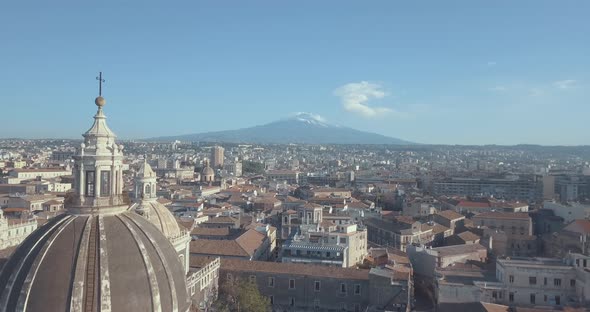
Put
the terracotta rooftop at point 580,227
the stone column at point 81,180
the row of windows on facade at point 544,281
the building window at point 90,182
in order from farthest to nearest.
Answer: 1. the terracotta rooftop at point 580,227
2. the row of windows on facade at point 544,281
3. the building window at point 90,182
4. the stone column at point 81,180

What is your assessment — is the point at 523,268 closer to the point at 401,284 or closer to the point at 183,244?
the point at 401,284

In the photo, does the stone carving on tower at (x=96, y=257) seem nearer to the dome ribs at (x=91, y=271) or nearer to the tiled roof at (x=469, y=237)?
the dome ribs at (x=91, y=271)

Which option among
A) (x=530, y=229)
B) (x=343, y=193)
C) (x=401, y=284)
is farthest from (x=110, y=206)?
(x=343, y=193)

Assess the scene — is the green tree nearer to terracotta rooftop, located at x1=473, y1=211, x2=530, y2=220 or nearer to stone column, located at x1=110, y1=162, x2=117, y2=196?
stone column, located at x1=110, y1=162, x2=117, y2=196

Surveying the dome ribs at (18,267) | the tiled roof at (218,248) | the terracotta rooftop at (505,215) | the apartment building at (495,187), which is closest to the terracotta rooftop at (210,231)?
the tiled roof at (218,248)

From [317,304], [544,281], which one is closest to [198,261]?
[317,304]

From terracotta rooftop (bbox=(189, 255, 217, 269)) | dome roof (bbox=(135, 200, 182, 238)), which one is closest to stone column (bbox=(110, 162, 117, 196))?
dome roof (bbox=(135, 200, 182, 238))
